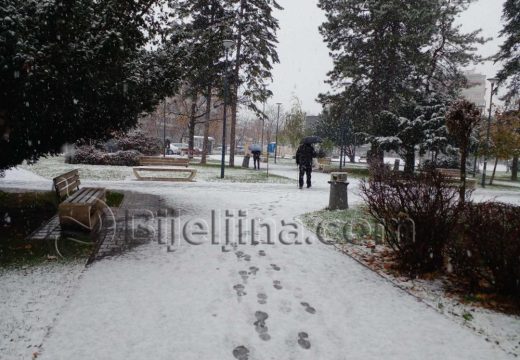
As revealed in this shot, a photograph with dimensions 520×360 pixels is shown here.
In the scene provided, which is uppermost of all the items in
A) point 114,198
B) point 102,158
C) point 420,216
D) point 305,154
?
point 305,154

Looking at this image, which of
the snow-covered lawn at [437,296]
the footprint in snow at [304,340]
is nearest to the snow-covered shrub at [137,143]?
the snow-covered lawn at [437,296]

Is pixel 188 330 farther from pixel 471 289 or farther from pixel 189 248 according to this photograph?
pixel 471 289

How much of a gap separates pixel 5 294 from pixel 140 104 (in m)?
5.43

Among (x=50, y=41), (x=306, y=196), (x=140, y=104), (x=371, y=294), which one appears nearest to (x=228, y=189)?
(x=306, y=196)

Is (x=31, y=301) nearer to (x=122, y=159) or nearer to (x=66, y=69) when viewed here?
(x=66, y=69)

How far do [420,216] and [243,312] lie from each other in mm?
2814

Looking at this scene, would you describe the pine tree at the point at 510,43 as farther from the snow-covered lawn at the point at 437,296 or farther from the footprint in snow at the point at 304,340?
the footprint in snow at the point at 304,340

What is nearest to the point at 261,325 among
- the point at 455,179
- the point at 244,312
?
the point at 244,312

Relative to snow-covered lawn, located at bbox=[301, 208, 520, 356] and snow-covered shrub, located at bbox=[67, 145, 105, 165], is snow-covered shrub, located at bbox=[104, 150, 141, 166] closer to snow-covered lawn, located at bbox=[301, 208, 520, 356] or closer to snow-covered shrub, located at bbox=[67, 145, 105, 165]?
snow-covered shrub, located at bbox=[67, 145, 105, 165]

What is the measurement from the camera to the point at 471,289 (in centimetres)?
452

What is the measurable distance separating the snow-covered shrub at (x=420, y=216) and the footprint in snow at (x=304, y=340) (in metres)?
2.46

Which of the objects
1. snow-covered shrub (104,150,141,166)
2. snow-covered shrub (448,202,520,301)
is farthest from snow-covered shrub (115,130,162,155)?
snow-covered shrub (448,202,520,301)

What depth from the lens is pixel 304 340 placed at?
3277 mm

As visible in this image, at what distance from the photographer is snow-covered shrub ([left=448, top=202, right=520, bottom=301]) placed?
13.3ft
